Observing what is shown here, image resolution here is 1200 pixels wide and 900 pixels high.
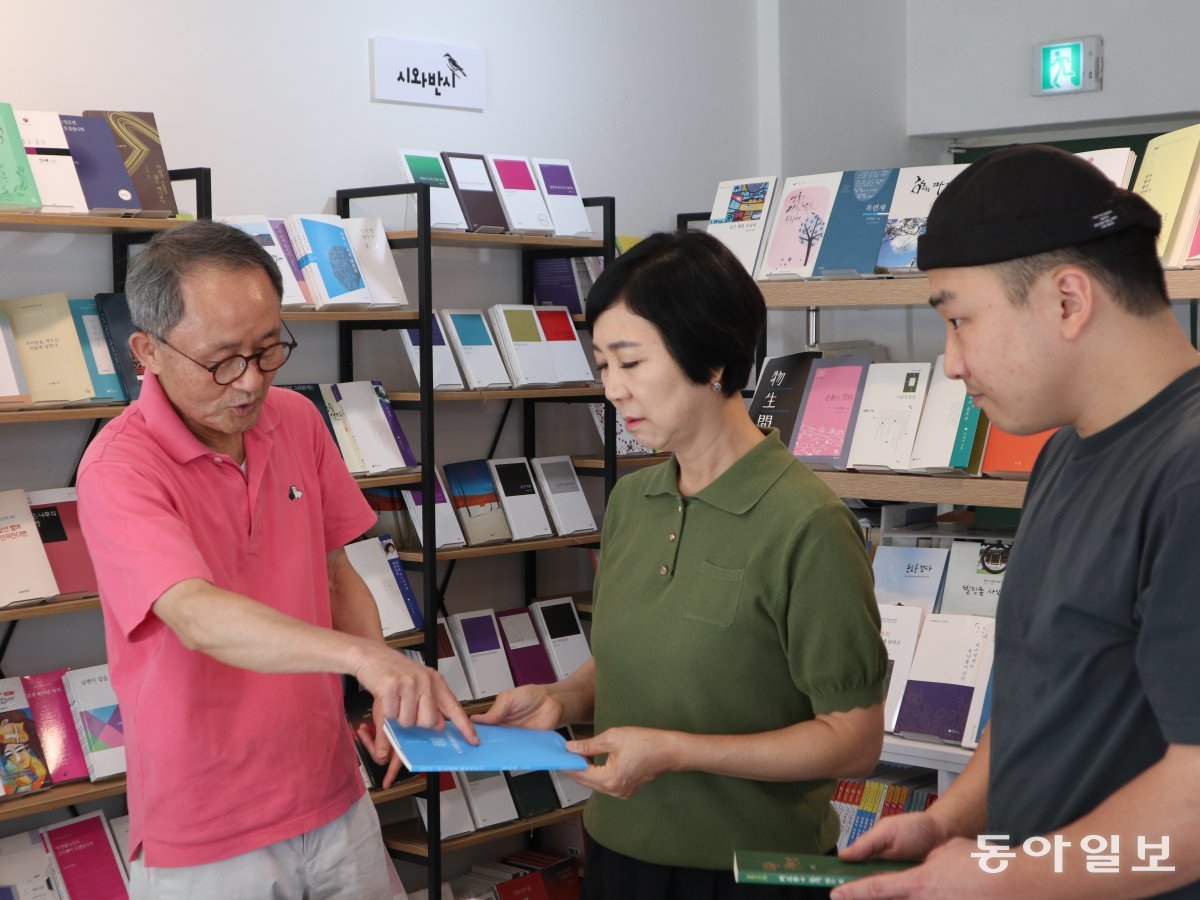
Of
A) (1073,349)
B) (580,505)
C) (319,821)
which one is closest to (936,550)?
(580,505)

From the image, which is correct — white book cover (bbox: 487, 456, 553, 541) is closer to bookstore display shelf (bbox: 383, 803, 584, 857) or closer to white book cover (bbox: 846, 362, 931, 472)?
bookstore display shelf (bbox: 383, 803, 584, 857)

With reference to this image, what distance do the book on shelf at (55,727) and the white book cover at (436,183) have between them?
1.79 m

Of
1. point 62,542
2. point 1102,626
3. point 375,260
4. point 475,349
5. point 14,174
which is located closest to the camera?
point 1102,626

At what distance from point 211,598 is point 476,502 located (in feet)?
8.60

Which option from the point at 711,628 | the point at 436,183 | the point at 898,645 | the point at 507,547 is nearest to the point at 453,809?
the point at 507,547

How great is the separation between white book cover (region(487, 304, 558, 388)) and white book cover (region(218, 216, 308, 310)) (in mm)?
893

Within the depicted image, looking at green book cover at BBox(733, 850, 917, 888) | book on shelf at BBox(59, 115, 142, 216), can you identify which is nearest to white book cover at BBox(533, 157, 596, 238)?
book on shelf at BBox(59, 115, 142, 216)

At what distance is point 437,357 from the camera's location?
13.7 feet

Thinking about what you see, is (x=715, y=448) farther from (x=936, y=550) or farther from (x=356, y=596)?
(x=936, y=550)

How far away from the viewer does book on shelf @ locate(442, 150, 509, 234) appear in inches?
168

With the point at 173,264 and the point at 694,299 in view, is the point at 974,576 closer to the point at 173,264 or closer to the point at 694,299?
the point at 694,299

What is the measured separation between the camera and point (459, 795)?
14.0ft

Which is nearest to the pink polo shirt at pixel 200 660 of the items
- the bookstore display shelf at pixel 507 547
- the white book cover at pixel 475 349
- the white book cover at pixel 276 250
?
the white book cover at pixel 276 250

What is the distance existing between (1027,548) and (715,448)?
52cm
